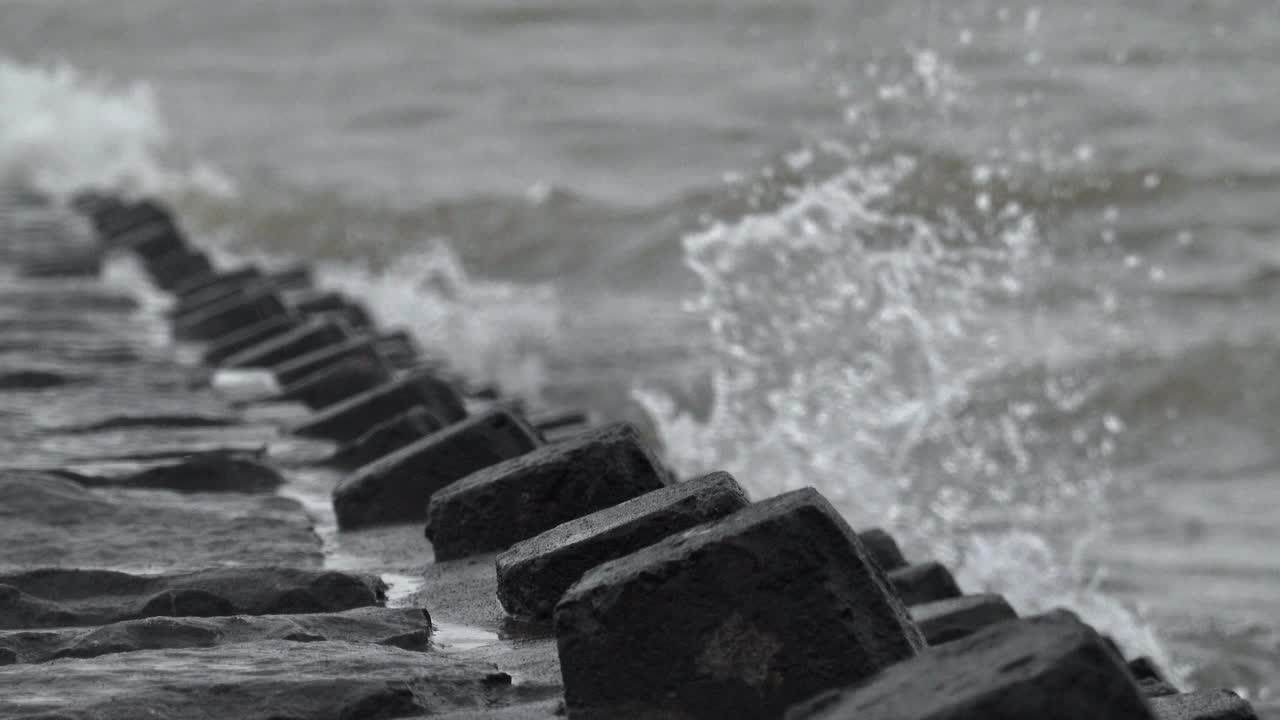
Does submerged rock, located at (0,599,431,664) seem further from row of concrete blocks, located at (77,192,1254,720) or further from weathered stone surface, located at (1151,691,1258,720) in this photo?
weathered stone surface, located at (1151,691,1258,720)

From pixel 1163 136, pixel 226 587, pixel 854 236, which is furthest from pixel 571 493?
pixel 1163 136

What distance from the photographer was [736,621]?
2619 millimetres

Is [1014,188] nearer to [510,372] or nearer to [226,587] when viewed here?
[510,372]

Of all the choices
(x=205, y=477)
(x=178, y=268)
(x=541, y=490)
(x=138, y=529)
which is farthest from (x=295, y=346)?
(x=541, y=490)

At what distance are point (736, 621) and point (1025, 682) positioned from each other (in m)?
0.69

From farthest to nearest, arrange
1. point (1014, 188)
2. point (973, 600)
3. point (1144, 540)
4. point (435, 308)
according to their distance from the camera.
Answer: point (1014, 188)
point (435, 308)
point (1144, 540)
point (973, 600)

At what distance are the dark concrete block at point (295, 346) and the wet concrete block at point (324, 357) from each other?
0.49ft

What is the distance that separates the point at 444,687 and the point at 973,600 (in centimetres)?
165

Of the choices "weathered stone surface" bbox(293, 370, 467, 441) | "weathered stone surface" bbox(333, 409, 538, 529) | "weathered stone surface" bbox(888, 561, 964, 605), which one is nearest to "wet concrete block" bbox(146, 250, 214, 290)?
"weathered stone surface" bbox(293, 370, 467, 441)

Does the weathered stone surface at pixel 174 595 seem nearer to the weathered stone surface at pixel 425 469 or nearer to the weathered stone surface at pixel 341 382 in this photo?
the weathered stone surface at pixel 425 469

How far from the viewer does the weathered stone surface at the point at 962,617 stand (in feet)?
13.4

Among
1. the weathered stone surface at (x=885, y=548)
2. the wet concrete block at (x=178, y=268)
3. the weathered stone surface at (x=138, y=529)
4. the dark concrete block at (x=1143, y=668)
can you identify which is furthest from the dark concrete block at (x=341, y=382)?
the wet concrete block at (x=178, y=268)

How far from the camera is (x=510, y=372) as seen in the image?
1775 centimetres

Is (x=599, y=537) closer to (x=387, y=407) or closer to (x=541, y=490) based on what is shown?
(x=541, y=490)
